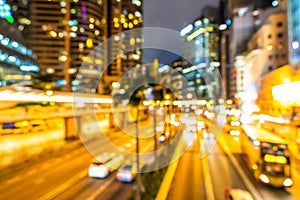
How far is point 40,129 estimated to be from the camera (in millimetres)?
29062

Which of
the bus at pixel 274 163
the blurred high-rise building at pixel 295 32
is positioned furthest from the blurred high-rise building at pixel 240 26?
the bus at pixel 274 163

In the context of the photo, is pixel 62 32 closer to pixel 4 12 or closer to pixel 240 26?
pixel 4 12

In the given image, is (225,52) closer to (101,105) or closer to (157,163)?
(101,105)

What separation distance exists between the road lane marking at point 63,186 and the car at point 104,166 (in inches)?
33.9

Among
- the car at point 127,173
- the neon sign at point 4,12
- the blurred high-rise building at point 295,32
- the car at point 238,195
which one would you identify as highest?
the neon sign at point 4,12

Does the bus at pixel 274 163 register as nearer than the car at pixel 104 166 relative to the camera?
Yes

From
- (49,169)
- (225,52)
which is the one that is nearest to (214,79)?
(225,52)

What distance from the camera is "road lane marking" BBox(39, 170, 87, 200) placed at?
45.2ft

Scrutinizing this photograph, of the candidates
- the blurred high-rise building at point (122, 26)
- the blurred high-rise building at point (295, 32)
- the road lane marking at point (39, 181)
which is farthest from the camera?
the blurred high-rise building at point (122, 26)

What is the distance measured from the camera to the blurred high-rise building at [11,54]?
176 ft

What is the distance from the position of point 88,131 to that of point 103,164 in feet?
66.7

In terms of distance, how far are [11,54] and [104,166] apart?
52.4 meters

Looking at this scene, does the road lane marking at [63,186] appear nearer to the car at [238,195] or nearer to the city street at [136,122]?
the city street at [136,122]

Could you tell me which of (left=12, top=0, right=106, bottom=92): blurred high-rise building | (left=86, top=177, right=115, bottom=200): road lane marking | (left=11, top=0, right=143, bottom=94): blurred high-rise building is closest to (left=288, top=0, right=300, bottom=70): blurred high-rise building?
(left=86, top=177, right=115, bottom=200): road lane marking
